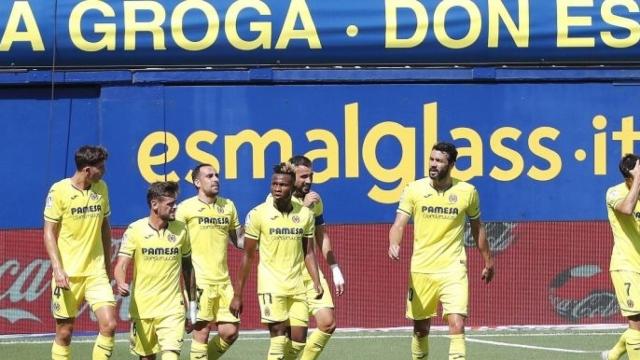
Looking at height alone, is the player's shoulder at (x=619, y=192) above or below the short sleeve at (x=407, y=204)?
above

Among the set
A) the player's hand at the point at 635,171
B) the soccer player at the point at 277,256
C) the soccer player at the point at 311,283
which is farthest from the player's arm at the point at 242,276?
the player's hand at the point at 635,171

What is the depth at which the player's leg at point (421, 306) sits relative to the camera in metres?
13.1

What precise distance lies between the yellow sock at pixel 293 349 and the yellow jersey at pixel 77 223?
191cm

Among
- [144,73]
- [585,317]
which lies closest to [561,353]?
[585,317]

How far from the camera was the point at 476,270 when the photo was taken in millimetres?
18391

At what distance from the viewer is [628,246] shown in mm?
13234

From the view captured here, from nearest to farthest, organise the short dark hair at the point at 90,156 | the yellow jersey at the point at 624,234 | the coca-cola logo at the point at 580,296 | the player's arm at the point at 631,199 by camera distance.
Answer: the short dark hair at the point at 90,156 < the player's arm at the point at 631,199 < the yellow jersey at the point at 624,234 < the coca-cola logo at the point at 580,296

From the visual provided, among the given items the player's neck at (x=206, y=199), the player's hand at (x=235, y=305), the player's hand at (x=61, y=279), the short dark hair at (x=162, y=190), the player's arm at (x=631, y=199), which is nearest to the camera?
the short dark hair at (x=162, y=190)

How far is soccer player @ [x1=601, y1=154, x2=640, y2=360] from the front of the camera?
13.0 metres

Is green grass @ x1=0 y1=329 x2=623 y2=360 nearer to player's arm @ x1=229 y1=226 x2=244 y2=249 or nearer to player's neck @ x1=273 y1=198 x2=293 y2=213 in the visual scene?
player's arm @ x1=229 y1=226 x2=244 y2=249

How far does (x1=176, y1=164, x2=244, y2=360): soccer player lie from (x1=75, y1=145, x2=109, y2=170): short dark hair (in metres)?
1.19

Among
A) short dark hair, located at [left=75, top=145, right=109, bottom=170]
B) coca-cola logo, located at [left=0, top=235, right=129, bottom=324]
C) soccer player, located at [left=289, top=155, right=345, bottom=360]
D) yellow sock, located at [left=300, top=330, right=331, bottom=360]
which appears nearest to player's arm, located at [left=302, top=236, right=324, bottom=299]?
soccer player, located at [left=289, top=155, right=345, bottom=360]

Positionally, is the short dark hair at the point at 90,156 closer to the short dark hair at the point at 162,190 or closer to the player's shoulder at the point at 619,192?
the short dark hair at the point at 162,190

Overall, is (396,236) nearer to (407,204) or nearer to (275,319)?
(407,204)
